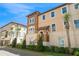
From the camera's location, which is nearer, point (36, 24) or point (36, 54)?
point (36, 54)

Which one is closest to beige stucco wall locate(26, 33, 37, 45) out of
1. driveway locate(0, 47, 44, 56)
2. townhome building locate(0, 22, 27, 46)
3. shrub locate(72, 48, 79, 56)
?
townhome building locate(0, 22, 27, 46)

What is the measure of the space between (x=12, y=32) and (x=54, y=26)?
87 cm

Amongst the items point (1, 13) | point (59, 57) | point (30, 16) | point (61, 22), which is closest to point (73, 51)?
point (59, 57)

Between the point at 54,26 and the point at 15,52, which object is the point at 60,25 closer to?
the point at 54,26

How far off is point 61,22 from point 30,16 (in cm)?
64

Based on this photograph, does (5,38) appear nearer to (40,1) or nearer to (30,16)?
(30,16)

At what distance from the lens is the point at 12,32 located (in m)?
3.23

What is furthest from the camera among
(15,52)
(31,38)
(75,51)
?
(31,38)

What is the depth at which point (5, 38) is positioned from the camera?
10.4 ft

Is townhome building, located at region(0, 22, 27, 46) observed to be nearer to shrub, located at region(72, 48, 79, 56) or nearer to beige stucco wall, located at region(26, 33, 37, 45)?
beige stucco wall, located at region(26, 33, 37, 45)

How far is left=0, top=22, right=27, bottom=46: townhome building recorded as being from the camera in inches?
126

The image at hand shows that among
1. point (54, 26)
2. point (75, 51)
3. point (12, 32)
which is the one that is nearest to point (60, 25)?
point (54, 26)

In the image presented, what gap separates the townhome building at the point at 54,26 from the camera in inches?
119

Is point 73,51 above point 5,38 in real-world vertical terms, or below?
below
